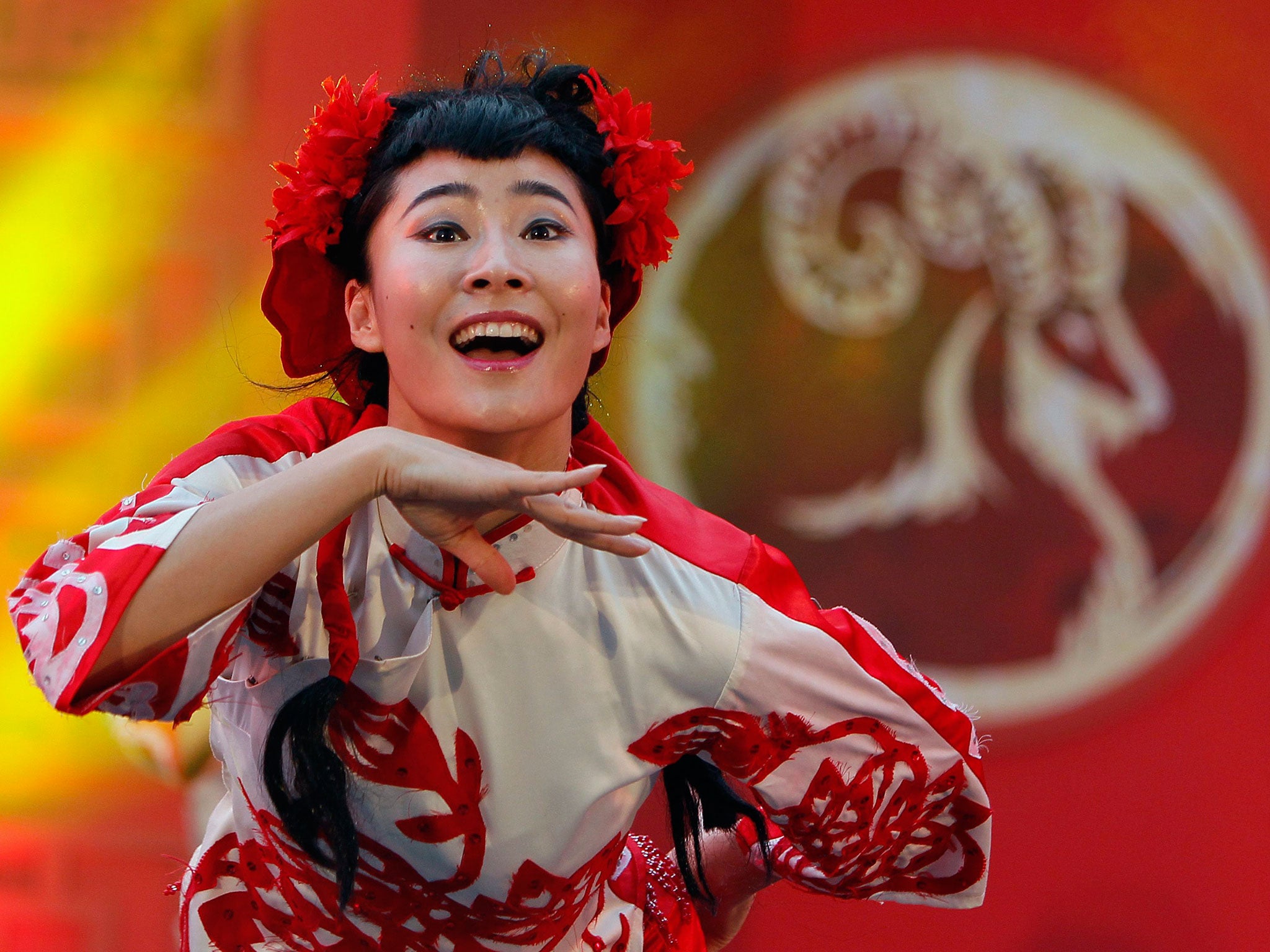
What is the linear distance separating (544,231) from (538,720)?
1.30 ft

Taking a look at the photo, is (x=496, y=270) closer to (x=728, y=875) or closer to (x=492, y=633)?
(x=492, y=633)

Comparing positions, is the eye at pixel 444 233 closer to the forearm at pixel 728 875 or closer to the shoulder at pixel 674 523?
the shoulder at pixel 674 523

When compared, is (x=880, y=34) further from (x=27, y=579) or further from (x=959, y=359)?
(x=27, y=579)

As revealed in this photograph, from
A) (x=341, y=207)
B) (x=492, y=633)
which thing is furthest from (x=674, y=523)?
(x=341, y=207)

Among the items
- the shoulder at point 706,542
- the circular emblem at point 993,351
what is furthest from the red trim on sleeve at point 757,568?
the circular emblem at point 993,351

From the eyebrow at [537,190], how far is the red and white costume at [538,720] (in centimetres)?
→ 23

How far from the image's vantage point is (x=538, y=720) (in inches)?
42.4

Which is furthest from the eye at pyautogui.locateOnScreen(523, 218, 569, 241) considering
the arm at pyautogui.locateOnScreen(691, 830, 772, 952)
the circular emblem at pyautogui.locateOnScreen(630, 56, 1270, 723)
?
the circular emblem at pyautogui.locateOnScreen(630, 56, 1270, 723)

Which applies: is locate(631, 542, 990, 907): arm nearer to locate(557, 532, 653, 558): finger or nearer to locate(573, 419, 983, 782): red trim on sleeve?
locate(573, 419, 983, 782): red trim on sleeve

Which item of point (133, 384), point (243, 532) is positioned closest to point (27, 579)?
point (243, 532)

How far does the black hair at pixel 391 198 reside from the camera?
1024 millimetres

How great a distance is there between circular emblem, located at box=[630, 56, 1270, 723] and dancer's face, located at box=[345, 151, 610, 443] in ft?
2.94

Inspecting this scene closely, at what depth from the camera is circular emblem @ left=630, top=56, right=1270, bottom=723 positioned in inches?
77.2

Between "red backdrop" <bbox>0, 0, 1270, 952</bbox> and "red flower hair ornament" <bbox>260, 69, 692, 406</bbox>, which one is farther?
"red backdrop" <bbox>0, 0, 1270, 952</bbox>
